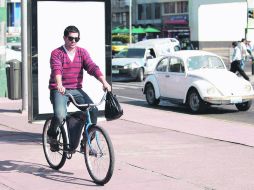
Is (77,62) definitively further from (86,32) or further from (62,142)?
(86,32)

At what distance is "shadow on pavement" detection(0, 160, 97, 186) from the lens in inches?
299

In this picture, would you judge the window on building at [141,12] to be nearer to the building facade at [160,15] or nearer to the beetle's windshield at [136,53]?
the building facade at [160,15]

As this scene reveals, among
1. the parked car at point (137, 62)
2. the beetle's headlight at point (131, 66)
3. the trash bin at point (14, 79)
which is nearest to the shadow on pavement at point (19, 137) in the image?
the trash bin at point (14, 79)

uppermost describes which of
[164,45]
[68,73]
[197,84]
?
[164,45]

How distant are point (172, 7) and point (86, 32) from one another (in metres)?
65.3

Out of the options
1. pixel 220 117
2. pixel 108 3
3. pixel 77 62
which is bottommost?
pixel 220 117

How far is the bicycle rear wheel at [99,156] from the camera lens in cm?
711

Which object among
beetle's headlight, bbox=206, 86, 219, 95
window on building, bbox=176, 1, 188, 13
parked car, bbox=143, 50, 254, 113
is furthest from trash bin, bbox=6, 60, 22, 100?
window on building, bbox=176, 1, 188, 13

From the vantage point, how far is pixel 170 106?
17766mm

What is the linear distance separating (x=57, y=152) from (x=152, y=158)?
60.4 inches

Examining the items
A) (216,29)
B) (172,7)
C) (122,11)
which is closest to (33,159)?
(216,29)

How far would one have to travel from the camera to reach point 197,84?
15.5 metres

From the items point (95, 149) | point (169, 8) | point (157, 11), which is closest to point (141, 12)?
point (157, 11)

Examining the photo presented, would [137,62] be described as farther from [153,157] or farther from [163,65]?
[153,157]
